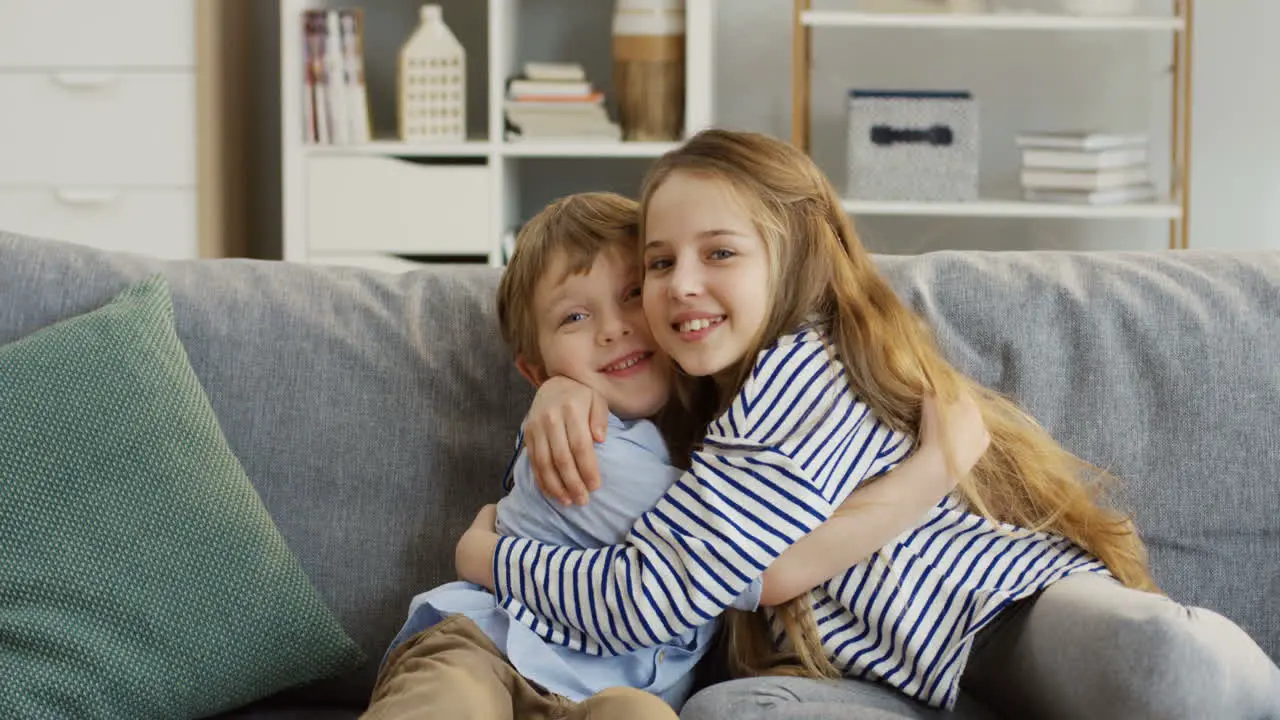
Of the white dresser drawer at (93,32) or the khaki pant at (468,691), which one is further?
the white dresser drawer at (93,32)

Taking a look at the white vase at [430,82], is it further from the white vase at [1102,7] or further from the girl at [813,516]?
the girl at [813,516]

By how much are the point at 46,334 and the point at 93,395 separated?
0.09m

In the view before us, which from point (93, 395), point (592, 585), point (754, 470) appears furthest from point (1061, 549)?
point (93, 395)

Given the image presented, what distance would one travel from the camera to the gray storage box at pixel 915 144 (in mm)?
3041

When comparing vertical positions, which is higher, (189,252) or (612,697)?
(189,252)

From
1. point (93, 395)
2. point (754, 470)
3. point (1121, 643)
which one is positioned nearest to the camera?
point (1121, 643)

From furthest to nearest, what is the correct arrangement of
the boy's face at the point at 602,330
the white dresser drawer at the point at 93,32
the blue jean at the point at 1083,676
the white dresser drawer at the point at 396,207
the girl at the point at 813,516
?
the white dresser drawer at the point at 396,207
the white dresser drawer at the point at 93,32
the boy's face at the point at 602,330
the girl at the point at 813,516
the blue jean at the point at 1083,676

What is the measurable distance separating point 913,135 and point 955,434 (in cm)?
192

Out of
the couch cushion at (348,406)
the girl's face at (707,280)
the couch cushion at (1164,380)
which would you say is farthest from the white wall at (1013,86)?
the girl's face at (707,280)

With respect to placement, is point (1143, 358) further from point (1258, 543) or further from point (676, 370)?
point (676, 370)

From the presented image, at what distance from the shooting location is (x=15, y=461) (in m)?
1.25

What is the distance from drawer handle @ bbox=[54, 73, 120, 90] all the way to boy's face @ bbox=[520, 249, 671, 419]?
6.50 ft

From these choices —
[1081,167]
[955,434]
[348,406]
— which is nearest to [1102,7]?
[1081,167]

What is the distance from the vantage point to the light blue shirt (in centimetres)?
121
